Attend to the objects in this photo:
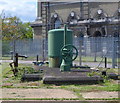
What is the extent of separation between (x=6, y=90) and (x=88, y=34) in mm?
39254

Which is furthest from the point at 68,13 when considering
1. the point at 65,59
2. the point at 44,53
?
the point at 65,59

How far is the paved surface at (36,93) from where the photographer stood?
8.16m

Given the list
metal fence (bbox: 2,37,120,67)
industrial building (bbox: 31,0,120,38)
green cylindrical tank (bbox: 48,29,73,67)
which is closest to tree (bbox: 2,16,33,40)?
industrial building (bbox: 31,0,120,38)

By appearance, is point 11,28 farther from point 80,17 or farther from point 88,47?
point 88,47

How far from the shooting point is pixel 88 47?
24.5m

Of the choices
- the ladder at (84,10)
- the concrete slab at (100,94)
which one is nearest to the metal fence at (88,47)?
the concrete slab at (100,94)

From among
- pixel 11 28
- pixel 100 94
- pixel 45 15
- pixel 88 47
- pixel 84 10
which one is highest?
pixel 84 10

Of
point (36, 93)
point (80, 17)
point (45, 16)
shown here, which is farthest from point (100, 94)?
point (45, 16)

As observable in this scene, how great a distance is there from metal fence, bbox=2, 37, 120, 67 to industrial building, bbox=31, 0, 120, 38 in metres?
18.3

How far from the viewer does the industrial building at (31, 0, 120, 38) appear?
45156 mm

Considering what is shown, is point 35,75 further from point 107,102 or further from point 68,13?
point 68,13

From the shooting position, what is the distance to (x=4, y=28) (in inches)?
2435

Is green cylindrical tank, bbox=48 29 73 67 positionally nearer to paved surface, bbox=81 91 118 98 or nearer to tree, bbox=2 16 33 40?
paved surface, bbox=81 91 118 98

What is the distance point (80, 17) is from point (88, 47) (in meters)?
26.7
